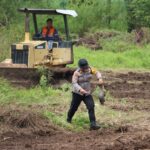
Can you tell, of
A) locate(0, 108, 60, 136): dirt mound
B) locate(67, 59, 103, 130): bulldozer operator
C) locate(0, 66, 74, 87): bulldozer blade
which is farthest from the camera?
locate(0, 66, 74, 87): bulldozer blade

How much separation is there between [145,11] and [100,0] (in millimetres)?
5876

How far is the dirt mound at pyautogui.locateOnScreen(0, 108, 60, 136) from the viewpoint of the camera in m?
11.6

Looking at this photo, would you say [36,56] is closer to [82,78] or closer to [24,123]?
[82,78]

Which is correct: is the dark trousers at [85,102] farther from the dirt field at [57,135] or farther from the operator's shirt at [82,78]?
the dirt field at [57,135]

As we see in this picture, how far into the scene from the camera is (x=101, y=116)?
13594 millimetres

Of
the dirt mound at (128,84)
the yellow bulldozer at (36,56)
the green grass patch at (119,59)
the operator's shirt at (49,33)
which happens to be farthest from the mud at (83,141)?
the green grass patch at (119,59)

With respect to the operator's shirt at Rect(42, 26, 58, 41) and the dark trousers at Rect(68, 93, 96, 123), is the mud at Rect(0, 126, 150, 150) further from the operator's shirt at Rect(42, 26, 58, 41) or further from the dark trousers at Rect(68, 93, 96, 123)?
the operator's shirt at Rect(42, 26, 58, 41)

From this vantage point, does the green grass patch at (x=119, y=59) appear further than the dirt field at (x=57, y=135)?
Yes

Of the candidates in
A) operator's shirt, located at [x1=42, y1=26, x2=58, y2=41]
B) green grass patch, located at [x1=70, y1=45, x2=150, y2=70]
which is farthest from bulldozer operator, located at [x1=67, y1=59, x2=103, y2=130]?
green grass patch, located at [x1=70, y1=45, x2=150, y2=70]

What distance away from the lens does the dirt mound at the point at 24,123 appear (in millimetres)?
11602

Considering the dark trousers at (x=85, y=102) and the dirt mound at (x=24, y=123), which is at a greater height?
the dark trousers at (x=85, y=102)

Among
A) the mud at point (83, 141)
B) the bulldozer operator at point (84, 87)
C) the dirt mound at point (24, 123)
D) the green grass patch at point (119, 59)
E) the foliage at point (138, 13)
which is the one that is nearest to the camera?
the mud at point (83, 141)

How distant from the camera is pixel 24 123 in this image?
39.3 feet

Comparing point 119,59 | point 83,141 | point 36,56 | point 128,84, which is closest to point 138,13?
point 119,59
